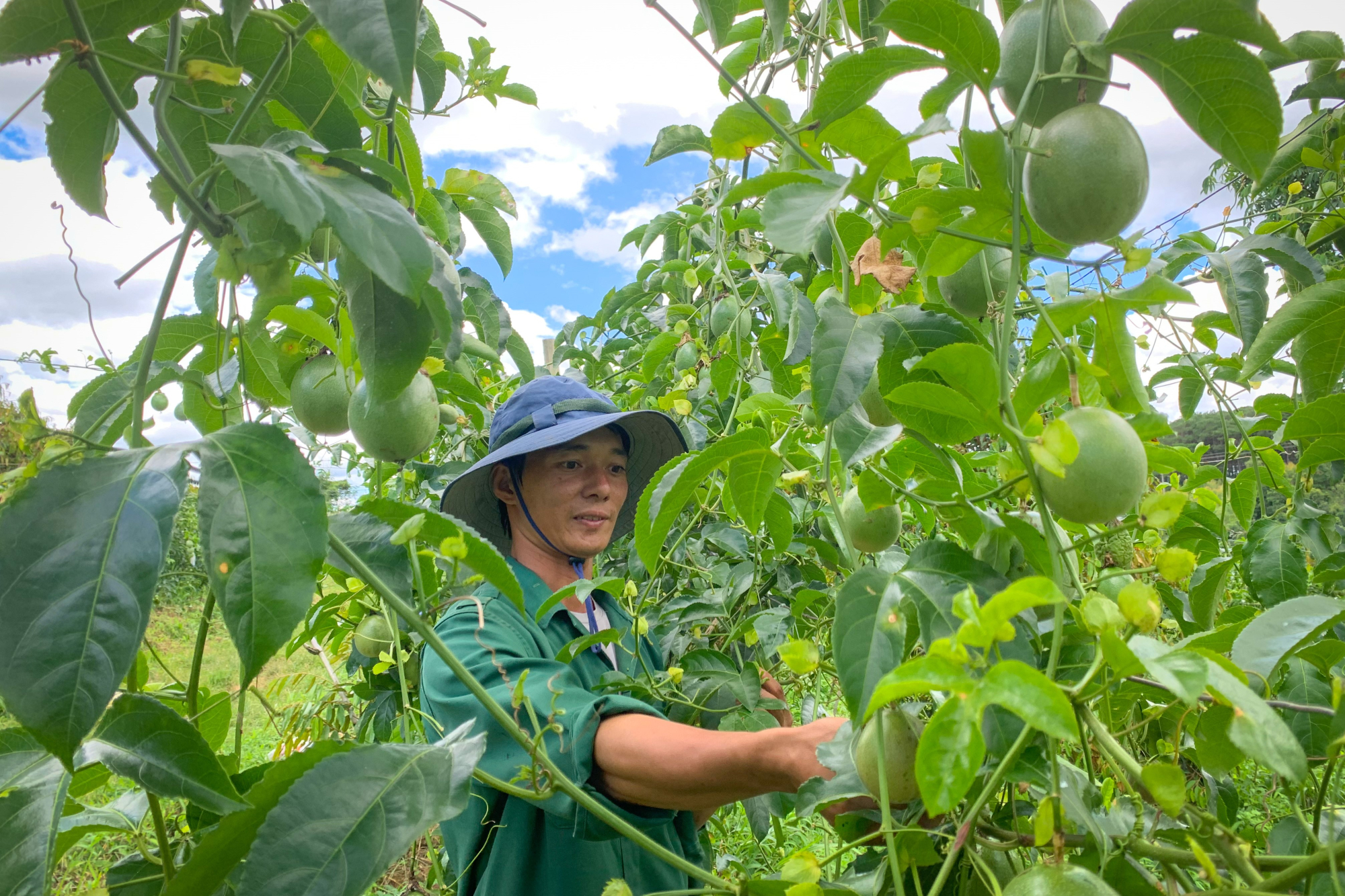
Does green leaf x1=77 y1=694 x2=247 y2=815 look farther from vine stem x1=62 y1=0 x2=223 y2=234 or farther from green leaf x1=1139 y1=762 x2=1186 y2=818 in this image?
green leaf x1=1139 y1=762 x2=1186 y2=818

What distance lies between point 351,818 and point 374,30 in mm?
500

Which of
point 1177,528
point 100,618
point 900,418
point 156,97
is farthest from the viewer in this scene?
point 1177,528

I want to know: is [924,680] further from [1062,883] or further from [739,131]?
[739,131]

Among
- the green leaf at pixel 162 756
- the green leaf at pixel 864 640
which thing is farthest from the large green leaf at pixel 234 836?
the green leaf at pixel 864 640

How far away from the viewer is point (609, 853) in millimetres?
1482

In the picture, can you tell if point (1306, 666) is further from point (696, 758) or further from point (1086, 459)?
point (696, 758)

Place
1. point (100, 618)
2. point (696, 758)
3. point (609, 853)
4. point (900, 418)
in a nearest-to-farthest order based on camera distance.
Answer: point (100, 618), point (900, 418), point (696, 758), point (609, 853)

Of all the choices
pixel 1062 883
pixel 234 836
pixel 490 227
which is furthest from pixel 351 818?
pixel 490 227

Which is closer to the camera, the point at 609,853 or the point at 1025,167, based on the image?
the point at 1025,167

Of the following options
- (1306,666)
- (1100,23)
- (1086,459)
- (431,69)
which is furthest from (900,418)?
(431,69)

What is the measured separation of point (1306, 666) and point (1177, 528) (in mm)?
376

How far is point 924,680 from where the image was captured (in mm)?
434

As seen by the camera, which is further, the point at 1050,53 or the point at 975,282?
the point at 975,282

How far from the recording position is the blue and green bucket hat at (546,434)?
174cm
